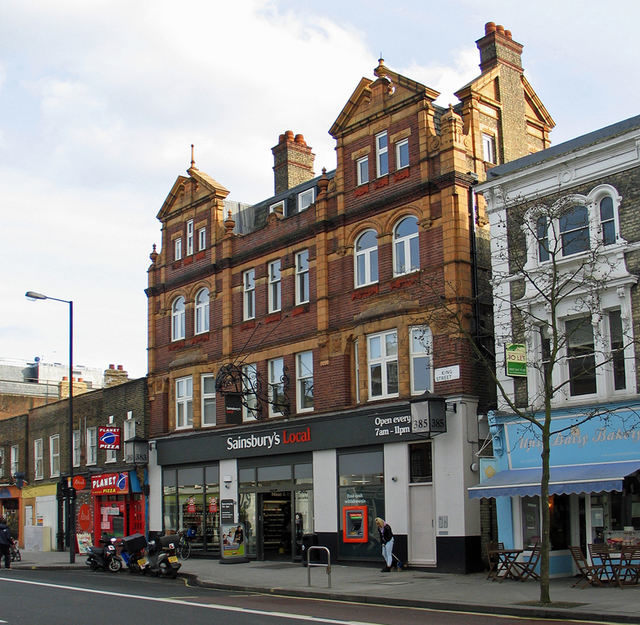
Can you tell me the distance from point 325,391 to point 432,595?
1039 centimetres

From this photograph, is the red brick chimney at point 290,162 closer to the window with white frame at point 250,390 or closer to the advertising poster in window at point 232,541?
the window with white frame at point 250,390

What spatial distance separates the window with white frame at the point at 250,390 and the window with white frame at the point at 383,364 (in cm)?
529

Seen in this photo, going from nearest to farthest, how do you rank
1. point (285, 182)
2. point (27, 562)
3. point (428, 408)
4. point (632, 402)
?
point (632, 402) → point (428, 408) → point (27, 562) → point (285, 182)

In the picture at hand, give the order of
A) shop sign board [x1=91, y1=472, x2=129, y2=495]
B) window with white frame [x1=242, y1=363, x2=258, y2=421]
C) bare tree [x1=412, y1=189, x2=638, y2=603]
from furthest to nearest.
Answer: shop sign board [x1=91, y1=472, x2=129, y2=495], window with white frame [x1=242, y1=363, x2=258, y2=421], bare tree [x1=412, y1=189, x2=638, y2=603]

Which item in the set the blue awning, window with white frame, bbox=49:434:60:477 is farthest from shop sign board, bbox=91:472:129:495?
the blue awning

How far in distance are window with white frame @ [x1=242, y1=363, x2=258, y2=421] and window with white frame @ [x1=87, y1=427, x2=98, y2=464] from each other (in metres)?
11.5

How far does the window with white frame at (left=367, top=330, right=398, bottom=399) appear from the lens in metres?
25.6

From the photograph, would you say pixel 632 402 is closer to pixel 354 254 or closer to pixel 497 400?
pixel 497 400

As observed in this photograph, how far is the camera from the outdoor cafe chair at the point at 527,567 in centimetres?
1989

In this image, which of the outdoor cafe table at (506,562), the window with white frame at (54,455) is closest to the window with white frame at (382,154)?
the outdoor cafe table at (506,562)

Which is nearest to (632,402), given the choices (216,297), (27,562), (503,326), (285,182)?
(503,326)

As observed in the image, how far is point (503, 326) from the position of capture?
22250 millimetres

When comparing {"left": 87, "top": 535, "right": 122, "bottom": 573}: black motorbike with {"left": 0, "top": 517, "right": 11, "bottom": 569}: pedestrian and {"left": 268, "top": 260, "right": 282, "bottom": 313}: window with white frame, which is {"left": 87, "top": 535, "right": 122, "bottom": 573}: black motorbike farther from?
{"left": 268, "top": 260, "right": 282, "bottom": 313}: window with white frame

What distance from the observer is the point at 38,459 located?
44.6 m
